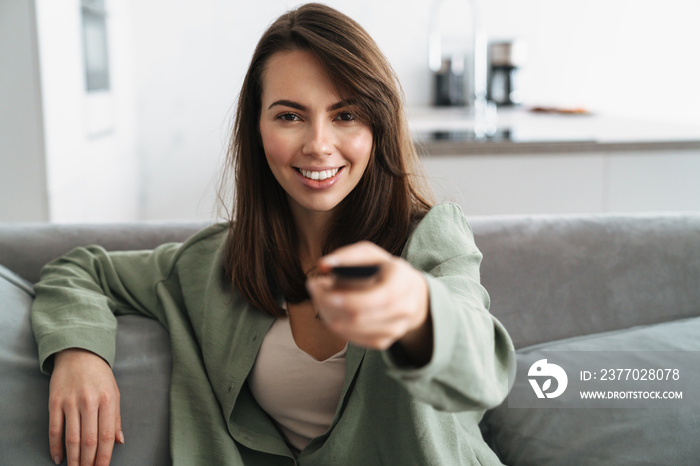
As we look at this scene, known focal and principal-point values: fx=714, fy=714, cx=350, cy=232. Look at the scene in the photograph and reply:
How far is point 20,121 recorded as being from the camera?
2.45 meters

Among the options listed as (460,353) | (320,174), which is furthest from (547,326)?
(460,353)

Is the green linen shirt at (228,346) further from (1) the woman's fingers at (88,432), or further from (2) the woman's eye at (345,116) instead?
(2) the woman's eye at (345,116)

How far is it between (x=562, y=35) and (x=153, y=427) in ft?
13.8

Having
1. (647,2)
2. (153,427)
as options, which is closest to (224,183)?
(153,427)

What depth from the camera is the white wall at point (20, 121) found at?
2.39m

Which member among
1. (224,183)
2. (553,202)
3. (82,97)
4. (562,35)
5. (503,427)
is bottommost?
(503,427)

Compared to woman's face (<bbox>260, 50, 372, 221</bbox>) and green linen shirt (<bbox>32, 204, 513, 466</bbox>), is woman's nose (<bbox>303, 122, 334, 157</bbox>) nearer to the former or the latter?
woman's face (<bbox>260, 50, 372, 221</bbox>)

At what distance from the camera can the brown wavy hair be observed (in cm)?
117

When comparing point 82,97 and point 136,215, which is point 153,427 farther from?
point 136,215

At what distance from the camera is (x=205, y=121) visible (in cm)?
449

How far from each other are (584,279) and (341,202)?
566 millimetres

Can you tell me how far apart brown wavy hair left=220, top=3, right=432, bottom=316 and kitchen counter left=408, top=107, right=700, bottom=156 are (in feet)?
1.95

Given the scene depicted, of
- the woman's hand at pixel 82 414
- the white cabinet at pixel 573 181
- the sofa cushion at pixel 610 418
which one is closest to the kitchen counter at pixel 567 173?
the white cabinet at pixel 573 181

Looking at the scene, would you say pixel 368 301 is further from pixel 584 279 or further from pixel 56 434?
pixel 584 279
